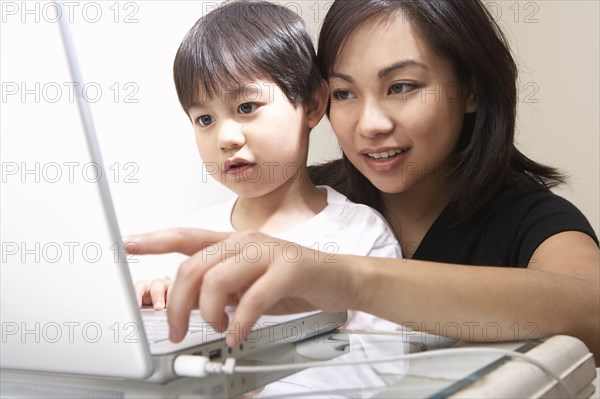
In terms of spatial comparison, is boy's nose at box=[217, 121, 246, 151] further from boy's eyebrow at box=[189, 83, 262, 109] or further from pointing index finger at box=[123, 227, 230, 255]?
pointing index finger at box=[123, 227, 230, 255]

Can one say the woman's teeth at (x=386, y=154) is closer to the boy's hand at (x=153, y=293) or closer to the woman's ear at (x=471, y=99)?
the woman's ear at (x=471, y=99)

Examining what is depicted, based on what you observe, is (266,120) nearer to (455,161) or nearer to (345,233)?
(345,233)

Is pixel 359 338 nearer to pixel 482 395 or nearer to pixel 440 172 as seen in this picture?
pixel 482 395

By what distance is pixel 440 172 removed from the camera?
1.21 m

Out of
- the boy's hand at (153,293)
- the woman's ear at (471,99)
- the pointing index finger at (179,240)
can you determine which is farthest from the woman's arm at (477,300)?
the woman's ear at (471,99)

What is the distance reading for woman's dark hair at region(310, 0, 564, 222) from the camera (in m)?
1.08

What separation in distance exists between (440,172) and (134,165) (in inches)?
32.6

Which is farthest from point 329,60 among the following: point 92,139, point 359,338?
point 92,139

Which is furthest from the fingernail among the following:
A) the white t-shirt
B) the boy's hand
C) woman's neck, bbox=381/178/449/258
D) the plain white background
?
woman's neck, bbox=381/178/449/258

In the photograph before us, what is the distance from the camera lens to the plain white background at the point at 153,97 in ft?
1.48

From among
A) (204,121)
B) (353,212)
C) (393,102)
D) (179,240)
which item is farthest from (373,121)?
(179,240)

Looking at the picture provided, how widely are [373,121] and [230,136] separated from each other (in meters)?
0.22

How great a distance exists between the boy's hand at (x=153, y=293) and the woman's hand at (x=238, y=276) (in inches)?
13.7

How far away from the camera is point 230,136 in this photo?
1.02 metres
